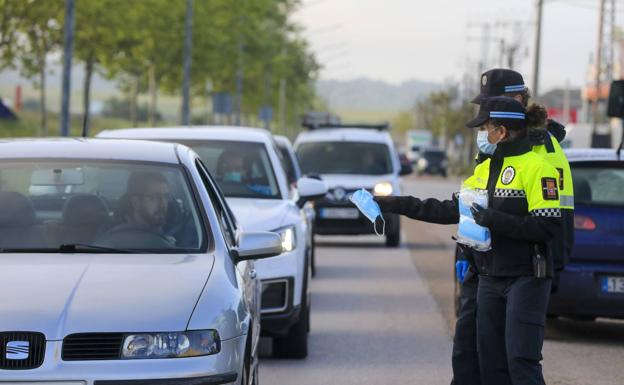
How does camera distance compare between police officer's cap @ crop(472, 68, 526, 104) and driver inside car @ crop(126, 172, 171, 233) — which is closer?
police officer's cap @ crop(472, 68, 526, 104)

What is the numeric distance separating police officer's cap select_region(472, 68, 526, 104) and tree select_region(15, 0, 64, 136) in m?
32.5

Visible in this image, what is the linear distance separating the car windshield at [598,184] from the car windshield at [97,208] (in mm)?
4892

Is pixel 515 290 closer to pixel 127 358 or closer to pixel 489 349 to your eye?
pixel 489 349

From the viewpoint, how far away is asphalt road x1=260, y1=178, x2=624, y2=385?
400 inches

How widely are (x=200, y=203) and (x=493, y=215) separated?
1.56 metres

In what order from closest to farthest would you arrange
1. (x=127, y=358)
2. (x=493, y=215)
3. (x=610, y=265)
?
(x=127, y=358) < (x=493, y=215) < (x=610, y=265)

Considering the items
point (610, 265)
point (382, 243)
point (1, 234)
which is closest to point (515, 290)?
point (1, 234)

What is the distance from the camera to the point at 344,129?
2516cm

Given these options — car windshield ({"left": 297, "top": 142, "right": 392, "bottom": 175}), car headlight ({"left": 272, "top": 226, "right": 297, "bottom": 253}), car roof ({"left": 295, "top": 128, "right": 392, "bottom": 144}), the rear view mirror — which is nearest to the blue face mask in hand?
the rear view mirror

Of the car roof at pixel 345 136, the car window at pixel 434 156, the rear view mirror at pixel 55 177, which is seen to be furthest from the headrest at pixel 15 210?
the car window at pixel 434 156

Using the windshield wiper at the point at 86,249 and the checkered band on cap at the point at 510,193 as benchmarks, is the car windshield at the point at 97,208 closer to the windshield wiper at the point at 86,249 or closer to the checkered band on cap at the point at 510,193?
the windshield wiper at the point at 86,249

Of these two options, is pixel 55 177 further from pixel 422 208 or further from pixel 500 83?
pixel 500 83

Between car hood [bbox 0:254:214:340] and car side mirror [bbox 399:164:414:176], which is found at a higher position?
car hood [bbox 0:254:214:340]

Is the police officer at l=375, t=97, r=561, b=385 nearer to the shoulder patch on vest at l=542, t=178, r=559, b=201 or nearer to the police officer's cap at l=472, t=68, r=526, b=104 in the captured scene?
the shoulder patch on vest at l=542, t=178, r=559, b=201
